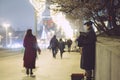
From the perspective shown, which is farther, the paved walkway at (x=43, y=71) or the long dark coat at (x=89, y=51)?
the paved walkway at (x=43, y=71)

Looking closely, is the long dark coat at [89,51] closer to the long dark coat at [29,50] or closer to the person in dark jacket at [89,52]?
the person in dark jacket at [89,52]

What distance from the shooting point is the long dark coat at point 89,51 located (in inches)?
472

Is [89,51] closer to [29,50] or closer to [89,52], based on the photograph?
[89,52]

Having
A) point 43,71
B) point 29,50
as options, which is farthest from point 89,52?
point 43,71

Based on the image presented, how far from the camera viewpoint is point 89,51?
12109 millimetres

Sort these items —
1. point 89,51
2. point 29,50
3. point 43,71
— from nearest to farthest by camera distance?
point 89,51 → point 29,50 → point 43,71

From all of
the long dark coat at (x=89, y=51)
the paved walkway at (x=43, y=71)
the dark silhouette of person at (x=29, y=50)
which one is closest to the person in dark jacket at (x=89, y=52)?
the long dark coat at (x=89, y=51)

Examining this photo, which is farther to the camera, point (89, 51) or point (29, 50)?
point (29, 50)

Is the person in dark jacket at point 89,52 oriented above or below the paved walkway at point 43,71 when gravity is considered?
above

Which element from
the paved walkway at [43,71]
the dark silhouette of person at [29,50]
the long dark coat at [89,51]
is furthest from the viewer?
the dark silhouette of person at [29,50]

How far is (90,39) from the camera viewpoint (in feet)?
39.5

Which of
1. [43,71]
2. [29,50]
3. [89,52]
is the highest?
[89,52]

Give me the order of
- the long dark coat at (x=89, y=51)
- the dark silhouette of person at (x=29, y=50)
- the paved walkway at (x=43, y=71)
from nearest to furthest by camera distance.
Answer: the long dark coat at (x=89, y=51) < the paved walkway at (x=43, y=71) < the dark silhouette of person at (x=29, y=50)

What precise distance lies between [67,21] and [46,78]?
3830 cm
